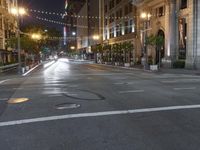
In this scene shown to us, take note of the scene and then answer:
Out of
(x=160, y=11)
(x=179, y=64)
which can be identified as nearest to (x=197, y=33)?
(x=179, y=64)

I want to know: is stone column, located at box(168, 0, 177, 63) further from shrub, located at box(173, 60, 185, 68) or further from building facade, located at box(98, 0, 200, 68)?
shrub, located at box(173, 60, 185, 68)

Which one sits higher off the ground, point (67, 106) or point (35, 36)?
point (35, 36)

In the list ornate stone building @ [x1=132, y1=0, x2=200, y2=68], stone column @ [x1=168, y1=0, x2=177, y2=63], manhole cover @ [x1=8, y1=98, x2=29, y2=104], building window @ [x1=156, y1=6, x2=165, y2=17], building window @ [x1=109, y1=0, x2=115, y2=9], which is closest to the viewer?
manhole cover @ [x1=8, y1=98, x2=29, y2=104]

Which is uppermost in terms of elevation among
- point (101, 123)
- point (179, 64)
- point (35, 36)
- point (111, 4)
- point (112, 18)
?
point (111, 4)

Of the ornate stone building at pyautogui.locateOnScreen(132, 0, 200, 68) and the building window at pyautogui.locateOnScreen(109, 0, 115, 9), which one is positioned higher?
the building window at pyautogui.locateOnScreen(109, 0, 115, 9)

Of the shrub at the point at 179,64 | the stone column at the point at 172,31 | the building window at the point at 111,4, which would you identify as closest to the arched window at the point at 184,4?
the stone column at the point at 172,31

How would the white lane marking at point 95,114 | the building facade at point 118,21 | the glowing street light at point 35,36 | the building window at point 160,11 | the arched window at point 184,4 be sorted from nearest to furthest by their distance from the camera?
the white lane marking at point 95,114, the arched window at point 184,4, the building window at point 160,11, the building facade at point 118,21, the glowing street light at point 35,36

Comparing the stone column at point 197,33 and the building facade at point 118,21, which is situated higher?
the building facade at point 118,21

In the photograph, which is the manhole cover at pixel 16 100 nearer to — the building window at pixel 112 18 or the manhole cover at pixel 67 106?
the manhole cover at pixel 67 106

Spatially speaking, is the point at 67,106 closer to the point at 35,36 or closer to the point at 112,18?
the point at 35,36

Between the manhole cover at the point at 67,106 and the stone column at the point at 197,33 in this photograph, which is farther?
the stone column at the point at 197,33

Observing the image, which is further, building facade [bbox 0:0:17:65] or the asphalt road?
building facade [bbox 0:0:17:65]

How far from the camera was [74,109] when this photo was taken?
10305mm

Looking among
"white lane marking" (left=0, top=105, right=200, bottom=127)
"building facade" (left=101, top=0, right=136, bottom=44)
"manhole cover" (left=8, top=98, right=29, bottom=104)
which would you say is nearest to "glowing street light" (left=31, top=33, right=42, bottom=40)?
"building facade" (left=101, top=0, right=136, bottom=44)
